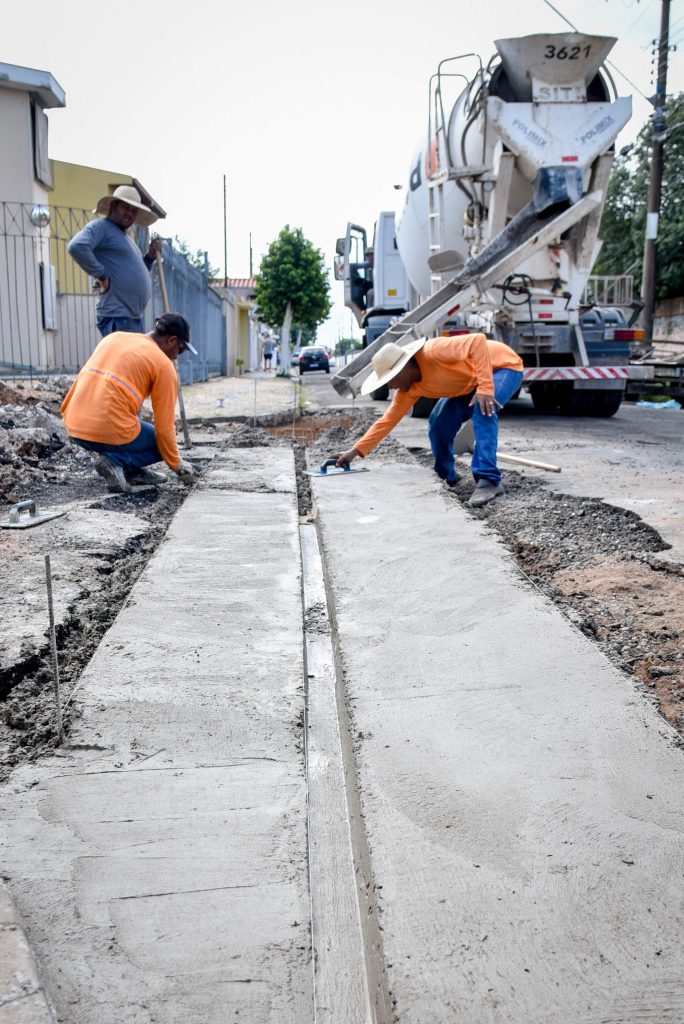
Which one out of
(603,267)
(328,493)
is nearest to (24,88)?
(328,493)

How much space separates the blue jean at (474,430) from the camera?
5316 mm

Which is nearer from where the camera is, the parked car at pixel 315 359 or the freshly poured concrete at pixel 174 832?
the freshly poured concrete at pixel 174 832

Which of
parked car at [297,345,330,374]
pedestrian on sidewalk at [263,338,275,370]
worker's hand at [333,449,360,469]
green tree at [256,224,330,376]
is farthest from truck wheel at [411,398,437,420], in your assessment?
pedestrian on sidewalk at [263,338,275,370]

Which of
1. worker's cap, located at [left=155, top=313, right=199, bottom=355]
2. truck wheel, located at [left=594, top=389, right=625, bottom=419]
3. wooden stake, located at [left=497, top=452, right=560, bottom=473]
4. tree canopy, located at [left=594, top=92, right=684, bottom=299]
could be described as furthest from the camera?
tree canopy, located at [left=594, top=92, right=684, bottom=299]

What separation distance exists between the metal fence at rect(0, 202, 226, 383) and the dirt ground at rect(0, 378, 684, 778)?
14.0 feet

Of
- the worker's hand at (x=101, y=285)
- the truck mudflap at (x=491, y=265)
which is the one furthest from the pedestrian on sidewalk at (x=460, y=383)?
the truck mudflap at (x=491, y=265)

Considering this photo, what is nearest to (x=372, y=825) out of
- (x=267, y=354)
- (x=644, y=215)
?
(x=644, y=215)

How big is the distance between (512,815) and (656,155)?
19.6 m

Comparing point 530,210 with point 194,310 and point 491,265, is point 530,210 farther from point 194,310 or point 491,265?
point 194,310

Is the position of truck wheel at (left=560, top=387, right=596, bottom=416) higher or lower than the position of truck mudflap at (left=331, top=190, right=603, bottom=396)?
lower

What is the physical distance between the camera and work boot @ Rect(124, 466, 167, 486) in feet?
18.5

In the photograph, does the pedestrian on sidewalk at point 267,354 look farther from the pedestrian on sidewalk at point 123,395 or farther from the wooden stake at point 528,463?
the pedestrian on sidewalk at point 123,395

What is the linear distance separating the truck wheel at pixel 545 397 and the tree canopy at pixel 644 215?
42.7ft

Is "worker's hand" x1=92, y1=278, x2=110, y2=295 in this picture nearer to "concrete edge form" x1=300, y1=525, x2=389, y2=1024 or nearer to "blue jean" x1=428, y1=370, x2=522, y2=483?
"blue jean" x1=428, y1=370, x2=522, y2=483
